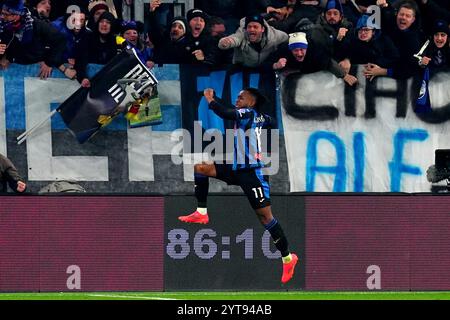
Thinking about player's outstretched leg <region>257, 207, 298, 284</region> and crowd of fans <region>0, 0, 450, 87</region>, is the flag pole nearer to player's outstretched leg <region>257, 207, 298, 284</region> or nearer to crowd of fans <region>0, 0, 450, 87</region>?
crowd of fans <region>0, 0, 450, 87</region>

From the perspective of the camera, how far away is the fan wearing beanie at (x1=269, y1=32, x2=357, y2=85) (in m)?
21.6

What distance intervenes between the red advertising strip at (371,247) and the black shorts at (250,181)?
2.18 ft

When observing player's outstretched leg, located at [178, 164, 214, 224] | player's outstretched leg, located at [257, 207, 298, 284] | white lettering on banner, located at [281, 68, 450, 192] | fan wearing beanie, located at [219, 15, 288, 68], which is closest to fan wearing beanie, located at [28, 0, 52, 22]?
fan wearing beanie, located at [219, 15, 288, 68]

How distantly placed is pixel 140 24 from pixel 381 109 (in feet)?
14.0

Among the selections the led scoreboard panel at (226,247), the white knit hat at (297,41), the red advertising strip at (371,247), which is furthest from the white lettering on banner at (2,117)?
the red advertising strip at (371,247)

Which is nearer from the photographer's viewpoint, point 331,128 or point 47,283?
point 47,283

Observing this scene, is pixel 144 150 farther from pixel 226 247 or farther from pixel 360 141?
pixel 360 141

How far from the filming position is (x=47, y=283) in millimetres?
18625

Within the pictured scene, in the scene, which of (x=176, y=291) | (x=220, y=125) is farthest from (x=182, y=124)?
(x=176, y=291)

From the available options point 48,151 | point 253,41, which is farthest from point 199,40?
point 48,151

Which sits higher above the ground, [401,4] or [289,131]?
[401,4]

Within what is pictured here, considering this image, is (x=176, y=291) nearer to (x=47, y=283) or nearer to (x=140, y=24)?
(x=47, y=283)

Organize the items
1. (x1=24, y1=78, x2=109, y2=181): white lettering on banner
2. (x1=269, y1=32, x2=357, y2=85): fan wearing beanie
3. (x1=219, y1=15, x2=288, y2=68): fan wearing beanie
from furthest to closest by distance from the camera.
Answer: (x1=269, y1=32, x2=357, y2=85): fan wearing beanie, (x1=24, y1=78, x2=109, y2=181): white lettering on banner, (x1=219, y1=15, x2=288, y2=68): fan wearing beanie

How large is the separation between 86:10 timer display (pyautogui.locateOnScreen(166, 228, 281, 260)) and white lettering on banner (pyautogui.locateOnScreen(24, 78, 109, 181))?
3055mm
